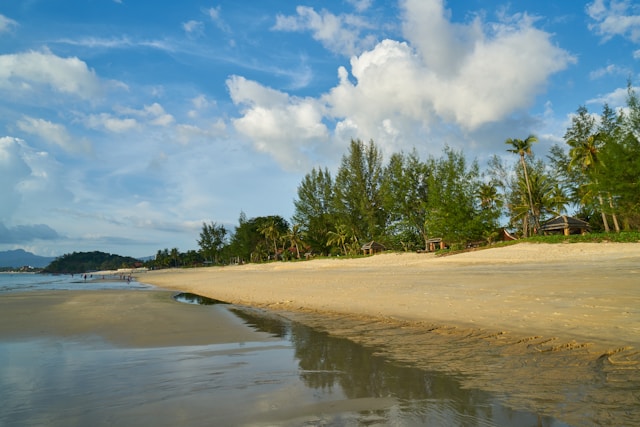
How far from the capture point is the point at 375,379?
540 cm

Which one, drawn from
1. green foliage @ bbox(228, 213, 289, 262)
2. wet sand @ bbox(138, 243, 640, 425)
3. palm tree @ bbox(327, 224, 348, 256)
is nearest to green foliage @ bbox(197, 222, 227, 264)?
green foliage @ bbox(228, 213, 289, 262)

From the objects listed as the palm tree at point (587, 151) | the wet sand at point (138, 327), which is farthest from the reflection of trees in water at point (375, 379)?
the palm tree at point (587, 151)

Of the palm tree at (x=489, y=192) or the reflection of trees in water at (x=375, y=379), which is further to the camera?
the palm tree at (x=489, y=192)

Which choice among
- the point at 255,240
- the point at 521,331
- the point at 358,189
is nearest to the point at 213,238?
the point at 255,240

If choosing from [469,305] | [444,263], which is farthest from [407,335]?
[444,263]

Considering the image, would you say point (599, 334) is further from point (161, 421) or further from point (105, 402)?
point (105, 402)

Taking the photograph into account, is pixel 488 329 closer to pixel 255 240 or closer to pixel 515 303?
pixel 515 303

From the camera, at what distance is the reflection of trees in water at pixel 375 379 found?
4324 mm

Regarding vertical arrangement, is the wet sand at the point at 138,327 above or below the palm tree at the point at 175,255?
below

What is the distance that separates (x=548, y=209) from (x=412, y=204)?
68.2 ft

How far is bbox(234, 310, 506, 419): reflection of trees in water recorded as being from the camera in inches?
170

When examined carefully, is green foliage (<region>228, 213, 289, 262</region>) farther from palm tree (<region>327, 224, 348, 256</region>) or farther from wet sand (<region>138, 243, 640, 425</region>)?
wet sand (<region>138, 243, 640, 425</region>)

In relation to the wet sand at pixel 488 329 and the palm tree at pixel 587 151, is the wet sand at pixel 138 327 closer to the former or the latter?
the wet sand at pixel 488 329

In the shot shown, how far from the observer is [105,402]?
472cm
